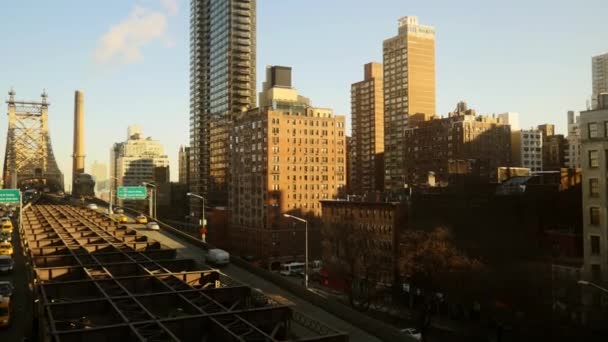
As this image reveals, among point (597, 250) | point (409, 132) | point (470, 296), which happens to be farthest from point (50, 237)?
point (409, 132)

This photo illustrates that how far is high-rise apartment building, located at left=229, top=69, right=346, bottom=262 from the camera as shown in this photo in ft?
437

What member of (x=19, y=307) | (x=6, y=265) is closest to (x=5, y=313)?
(x=19, y=307)

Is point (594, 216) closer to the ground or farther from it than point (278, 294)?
farther from it

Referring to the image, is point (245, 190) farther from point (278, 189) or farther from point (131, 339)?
point (131, 339)

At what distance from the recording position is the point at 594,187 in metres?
58.8

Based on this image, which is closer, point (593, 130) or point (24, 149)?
point (593, 130)

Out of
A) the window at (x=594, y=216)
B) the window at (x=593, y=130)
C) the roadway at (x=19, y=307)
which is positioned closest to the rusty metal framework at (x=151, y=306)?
the roadway at (x=19, y=307)

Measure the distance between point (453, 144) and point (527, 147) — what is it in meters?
39.2

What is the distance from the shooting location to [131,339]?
23.1 meters

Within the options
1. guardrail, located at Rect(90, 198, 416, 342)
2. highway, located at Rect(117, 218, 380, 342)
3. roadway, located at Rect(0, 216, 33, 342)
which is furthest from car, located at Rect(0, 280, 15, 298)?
guardrail, located at Rect(90, 198, 416, 342)

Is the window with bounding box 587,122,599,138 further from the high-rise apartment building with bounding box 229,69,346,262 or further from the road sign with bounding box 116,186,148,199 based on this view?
the high-rise apartment building with bounding box 229,69,346,262

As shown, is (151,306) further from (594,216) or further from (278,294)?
(594,216)

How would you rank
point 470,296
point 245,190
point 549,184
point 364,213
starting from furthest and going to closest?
point 245,190, point 364,213, point 549,184, point 470,296

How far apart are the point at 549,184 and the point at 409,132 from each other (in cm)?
9695
